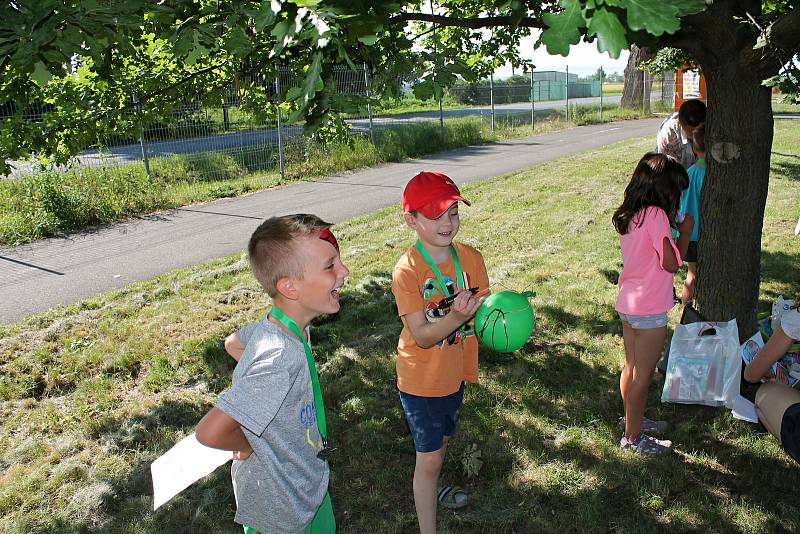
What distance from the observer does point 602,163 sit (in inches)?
594

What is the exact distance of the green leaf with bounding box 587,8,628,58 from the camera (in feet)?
5.57

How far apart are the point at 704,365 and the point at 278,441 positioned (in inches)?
99.3

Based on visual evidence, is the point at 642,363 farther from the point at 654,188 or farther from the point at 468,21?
the point at 468,21

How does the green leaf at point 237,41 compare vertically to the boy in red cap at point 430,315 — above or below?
above

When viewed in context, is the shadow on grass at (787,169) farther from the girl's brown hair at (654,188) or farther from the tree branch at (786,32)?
the girl's brown hair at (654,188)

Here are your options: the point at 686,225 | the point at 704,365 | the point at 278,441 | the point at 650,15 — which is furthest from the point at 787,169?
→ the point at 278,441

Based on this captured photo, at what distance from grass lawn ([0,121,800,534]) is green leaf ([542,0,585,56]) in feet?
8.02

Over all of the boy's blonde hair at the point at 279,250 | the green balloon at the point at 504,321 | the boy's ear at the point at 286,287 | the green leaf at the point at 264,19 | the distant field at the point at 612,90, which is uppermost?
the distant field at the point at 612,90

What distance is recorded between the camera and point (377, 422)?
165 inches

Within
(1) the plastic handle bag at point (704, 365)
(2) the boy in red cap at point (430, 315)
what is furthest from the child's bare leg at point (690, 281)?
(2) the boy in red cap at point (430, 315)

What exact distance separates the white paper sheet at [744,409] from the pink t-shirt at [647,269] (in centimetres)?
62

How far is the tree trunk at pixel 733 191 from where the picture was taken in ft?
12.2

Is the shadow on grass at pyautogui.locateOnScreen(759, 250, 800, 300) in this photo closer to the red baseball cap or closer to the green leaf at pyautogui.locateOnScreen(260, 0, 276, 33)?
the red baseball cap

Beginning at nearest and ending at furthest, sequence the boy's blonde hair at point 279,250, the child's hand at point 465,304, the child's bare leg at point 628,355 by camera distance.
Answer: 1. the boy's blonde hair at point 279,250
2. the child's hand at point 465,304
3. the child's bare leg at point 628,355
